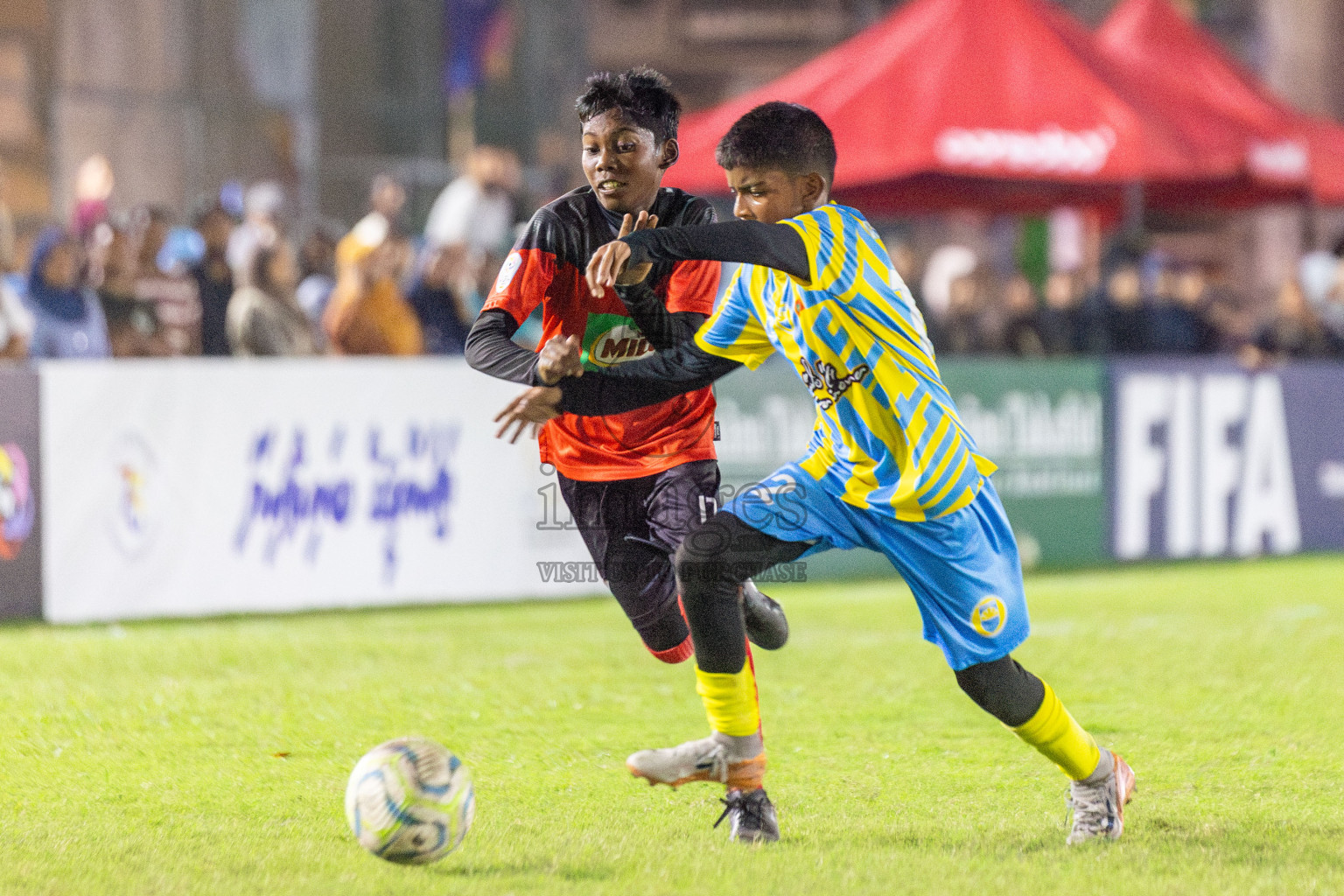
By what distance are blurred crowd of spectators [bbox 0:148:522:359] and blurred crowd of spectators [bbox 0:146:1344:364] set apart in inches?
0.4

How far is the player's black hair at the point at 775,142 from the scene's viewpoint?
4508 millimetres

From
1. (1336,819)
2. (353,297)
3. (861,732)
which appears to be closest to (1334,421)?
(353,297)

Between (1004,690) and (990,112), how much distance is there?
32.6ft

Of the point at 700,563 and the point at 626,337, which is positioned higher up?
the point at 626,337

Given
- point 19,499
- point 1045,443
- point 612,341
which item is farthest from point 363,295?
point 612,341

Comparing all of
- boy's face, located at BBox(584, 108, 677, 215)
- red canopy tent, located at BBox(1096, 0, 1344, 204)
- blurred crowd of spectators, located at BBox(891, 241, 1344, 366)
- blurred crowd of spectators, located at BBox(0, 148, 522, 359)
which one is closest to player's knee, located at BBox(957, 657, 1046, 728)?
boy's face, located at BBox(584, 108, 677, 215)

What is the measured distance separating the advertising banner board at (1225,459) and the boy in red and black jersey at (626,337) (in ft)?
27.2

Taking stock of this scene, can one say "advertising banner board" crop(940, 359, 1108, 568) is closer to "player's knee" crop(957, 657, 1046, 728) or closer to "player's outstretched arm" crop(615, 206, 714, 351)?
"player's outstretched arm" crop(615, 206, 714, 351)

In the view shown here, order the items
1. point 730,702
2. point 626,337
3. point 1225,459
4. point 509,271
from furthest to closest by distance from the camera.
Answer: point 1225,459 → point 626,337 → point 509,271 → point 730,702

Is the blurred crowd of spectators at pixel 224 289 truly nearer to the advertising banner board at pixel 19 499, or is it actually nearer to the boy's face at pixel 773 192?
the advertising banner board at pixel 19 499

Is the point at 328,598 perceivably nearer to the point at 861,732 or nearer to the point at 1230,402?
the point at 861,732

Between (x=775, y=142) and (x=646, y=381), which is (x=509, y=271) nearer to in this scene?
(x=646, y=381)

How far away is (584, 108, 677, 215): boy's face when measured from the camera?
4.97 m

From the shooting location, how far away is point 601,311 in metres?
5.28
